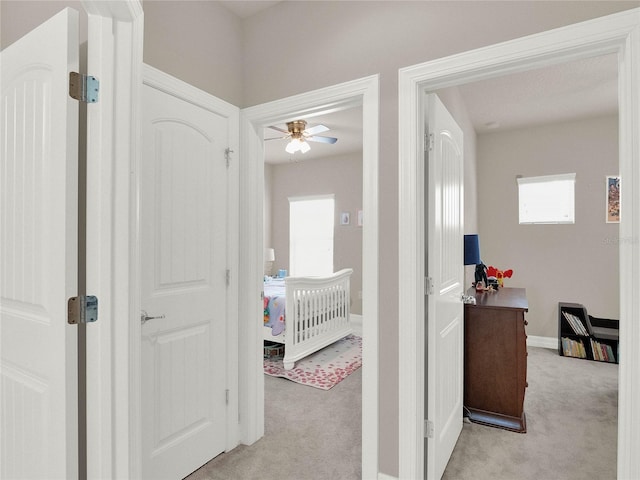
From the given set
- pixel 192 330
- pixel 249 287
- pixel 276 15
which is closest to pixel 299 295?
pixel 249 287

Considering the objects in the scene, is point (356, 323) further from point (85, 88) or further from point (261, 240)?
point (85, 88)

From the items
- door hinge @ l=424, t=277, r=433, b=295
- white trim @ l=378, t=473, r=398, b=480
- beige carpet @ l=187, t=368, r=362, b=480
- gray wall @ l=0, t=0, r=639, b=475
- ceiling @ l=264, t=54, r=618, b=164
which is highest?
ceiling @ l=264, t=54, r=618, b=164

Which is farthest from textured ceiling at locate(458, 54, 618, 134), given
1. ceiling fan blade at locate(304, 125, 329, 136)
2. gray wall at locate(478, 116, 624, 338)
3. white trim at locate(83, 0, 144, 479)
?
white trim at locate(83, 0, 144, 479)

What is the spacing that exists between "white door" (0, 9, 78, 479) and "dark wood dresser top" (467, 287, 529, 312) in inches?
98.5

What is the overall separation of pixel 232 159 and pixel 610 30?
186 centimetres

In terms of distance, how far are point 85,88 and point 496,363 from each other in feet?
9.37

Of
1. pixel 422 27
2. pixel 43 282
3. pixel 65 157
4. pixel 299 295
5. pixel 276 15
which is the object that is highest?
pixel 276 15

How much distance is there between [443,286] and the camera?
2041 millimetres

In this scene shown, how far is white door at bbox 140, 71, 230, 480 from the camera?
5.98 feet

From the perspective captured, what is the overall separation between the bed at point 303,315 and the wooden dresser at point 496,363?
1.65 metres

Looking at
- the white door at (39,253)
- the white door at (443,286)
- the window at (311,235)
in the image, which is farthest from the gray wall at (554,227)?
the white door at (39,253)

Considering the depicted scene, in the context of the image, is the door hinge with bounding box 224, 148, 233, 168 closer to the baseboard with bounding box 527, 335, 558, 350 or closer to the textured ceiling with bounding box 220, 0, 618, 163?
the textured ceiling with bounding box 220, 0, 618, 163

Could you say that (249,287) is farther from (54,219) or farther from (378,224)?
(54,219)
